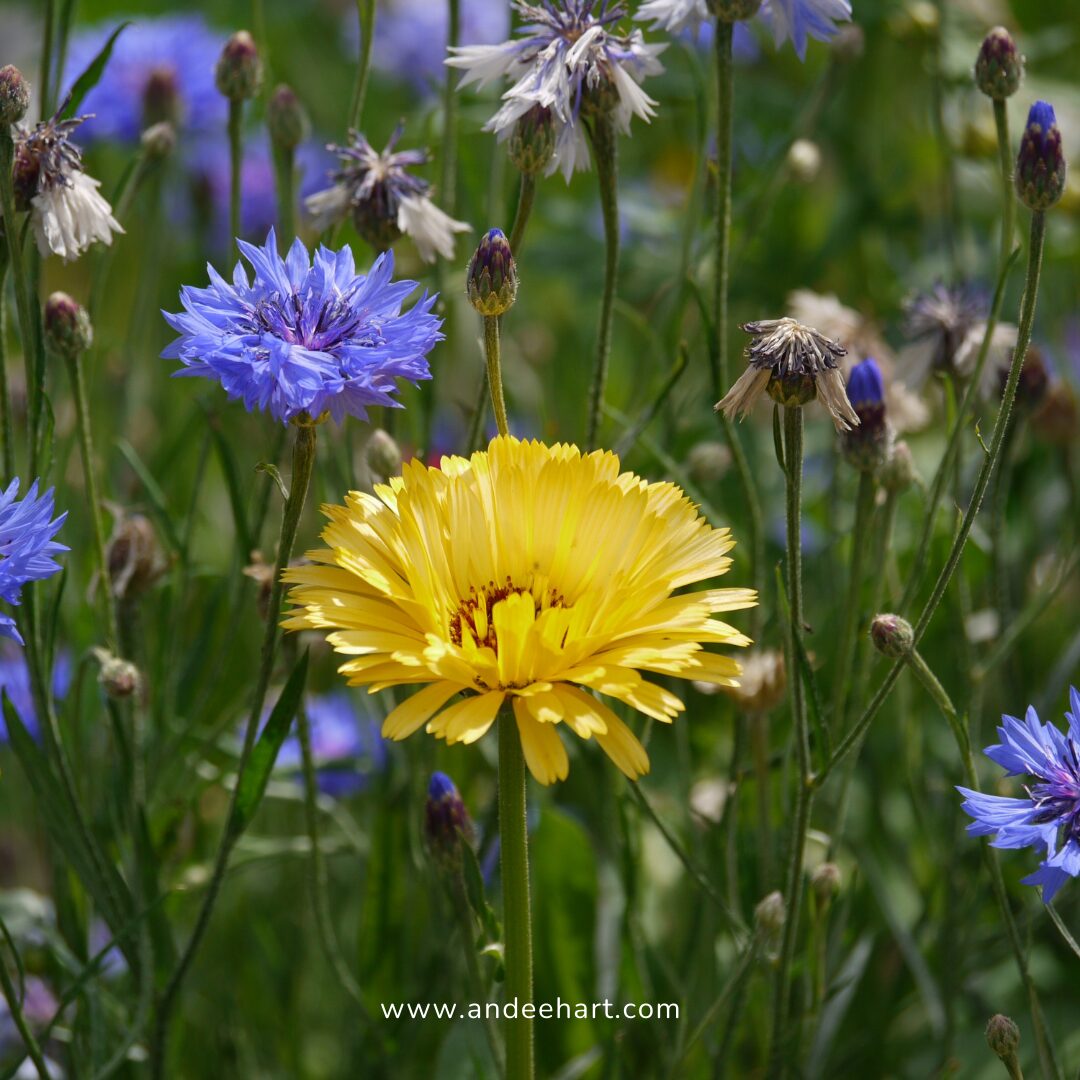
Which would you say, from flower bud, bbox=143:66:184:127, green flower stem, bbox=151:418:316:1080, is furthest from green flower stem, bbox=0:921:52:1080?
flower bud, bbox=143:66:184:127

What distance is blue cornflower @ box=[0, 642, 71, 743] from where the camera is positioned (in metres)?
1.17

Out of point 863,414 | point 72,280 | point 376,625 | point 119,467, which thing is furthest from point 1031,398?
point 72,280

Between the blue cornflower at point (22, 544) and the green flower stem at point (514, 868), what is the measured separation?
21 centimetres

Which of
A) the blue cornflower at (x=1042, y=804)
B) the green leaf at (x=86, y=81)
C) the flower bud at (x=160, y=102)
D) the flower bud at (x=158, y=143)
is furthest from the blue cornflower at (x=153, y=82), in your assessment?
the blue cornflower at (x=1042, y=804)

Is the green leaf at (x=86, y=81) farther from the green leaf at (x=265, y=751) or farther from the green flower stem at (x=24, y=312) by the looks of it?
the green leaf at (x=265, y=751)

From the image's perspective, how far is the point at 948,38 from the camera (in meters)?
1.40

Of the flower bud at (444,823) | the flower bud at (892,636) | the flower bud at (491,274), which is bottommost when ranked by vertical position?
the flower bud at (444,823)

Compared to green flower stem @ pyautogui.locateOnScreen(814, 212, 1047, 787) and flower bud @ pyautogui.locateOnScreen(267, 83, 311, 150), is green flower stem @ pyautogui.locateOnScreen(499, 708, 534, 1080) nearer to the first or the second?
green flower stem @ pyautogui.locateOnScreen(814, 212, 1047, 787)

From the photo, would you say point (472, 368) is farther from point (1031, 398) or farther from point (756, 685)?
point (756, 685)

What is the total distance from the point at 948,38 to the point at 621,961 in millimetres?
943

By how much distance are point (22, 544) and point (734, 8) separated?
456 mm

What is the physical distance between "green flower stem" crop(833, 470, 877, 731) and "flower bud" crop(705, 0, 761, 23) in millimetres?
257

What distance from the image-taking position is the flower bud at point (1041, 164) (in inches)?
27.2

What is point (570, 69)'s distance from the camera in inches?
30.6
